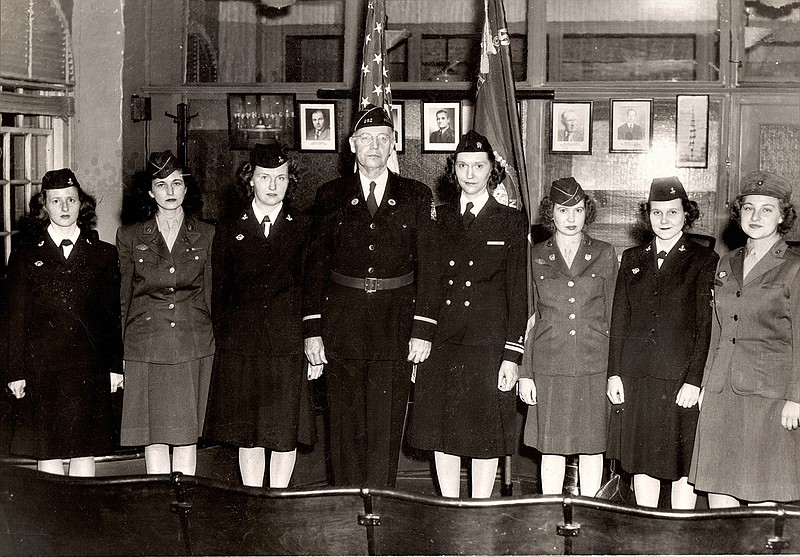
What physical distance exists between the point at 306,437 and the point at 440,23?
4.29 m

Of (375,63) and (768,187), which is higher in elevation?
(375,63)

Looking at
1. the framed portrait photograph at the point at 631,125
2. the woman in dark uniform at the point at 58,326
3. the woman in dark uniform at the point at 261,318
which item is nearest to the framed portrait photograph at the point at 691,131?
the framed portrait photograph at the point at 631,125

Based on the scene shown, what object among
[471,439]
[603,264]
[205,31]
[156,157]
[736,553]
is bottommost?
[736,553]

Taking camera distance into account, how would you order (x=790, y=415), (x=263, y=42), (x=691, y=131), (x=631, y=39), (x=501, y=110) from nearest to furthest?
1. (x=790, y=415)
2. (x=501, y=110)
3. (x=691, y=131)
4. (x=263, y=42)
5. (x=631, y=39)

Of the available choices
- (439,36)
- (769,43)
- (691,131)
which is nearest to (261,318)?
(691,131)

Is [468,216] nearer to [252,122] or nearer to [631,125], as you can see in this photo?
[631,125]

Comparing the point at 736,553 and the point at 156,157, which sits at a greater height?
the point at 156,157

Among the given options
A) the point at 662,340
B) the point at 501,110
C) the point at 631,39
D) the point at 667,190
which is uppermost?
the point at 631,39

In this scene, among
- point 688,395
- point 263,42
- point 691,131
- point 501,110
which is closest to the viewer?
point 688,395

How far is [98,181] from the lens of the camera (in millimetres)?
5473

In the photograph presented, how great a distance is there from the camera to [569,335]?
10.6 ft

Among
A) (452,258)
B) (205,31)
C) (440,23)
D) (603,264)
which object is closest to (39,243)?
(452,258)

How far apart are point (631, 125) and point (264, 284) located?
332cm

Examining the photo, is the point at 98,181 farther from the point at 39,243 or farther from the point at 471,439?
the point at 471,439
